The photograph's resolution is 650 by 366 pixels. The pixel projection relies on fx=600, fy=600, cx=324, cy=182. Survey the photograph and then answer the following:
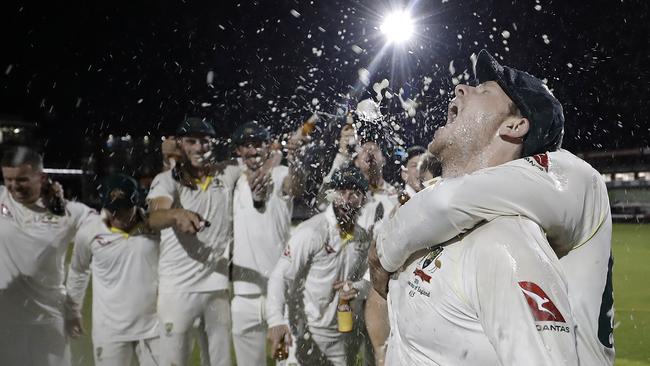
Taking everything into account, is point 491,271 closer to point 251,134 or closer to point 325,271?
point 325,271

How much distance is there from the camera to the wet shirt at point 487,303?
Answer: 1.24 metres

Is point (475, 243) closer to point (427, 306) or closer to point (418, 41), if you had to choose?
point (427, 306)

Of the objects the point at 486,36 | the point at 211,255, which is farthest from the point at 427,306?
the point at 486,36

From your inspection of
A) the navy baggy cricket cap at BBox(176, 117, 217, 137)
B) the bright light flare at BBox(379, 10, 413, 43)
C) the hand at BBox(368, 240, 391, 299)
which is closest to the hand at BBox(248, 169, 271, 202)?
the navy baggy cricket cap at BBox(176, 117, 217, 137)

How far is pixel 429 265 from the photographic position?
5.30 ft

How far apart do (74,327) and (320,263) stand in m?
2.48

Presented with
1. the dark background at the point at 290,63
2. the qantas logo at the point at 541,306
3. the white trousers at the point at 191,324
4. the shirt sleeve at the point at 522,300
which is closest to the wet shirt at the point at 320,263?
the white trousers at the point at 191,324

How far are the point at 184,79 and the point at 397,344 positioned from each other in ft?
90.8

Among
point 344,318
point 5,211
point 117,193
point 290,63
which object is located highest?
point 290,63

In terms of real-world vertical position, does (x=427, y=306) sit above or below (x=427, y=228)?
below

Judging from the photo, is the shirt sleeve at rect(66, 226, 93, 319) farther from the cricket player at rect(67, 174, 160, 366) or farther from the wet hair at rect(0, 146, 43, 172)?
the wet hair at rect(0, 146, 43, 172)

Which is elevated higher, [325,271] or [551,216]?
[551,216]

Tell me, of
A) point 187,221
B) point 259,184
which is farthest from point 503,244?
point 259,184

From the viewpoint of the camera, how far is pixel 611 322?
1.71 m
